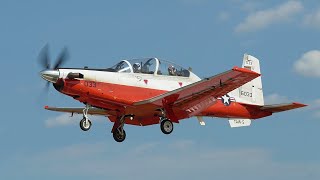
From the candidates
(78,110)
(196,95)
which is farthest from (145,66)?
(78,110)

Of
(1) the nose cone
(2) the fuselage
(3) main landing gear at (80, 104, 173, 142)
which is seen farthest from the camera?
(3) main landing gear at (80, 104, 173, 142)

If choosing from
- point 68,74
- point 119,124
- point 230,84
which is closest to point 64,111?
point 119,124

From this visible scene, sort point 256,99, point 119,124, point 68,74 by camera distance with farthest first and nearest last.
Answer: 1. point 256,99
2. point 119,124
3. point 68,74

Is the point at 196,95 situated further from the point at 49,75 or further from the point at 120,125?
the point at 49,75

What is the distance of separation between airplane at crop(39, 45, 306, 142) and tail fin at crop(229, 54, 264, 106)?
921mm

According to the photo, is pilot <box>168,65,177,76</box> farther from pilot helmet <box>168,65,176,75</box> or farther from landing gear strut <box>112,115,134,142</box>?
landing gear strut <box>112,115,134,142</box>

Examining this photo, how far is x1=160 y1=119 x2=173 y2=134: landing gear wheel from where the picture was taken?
34.0 meters

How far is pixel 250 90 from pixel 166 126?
19.6 feet

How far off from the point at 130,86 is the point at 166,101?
1.71 meters

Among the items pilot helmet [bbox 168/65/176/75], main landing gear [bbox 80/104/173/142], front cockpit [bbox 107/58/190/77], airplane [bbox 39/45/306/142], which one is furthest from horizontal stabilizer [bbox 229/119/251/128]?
front cockpit [bbox 107/58/190/77]

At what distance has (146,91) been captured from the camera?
111 feet

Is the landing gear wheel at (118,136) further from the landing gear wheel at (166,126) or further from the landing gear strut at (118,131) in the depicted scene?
the landing gear wheel at (166,126)

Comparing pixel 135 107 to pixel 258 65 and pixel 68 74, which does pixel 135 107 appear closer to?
pixel 68 74

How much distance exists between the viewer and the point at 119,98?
33.2 meters
